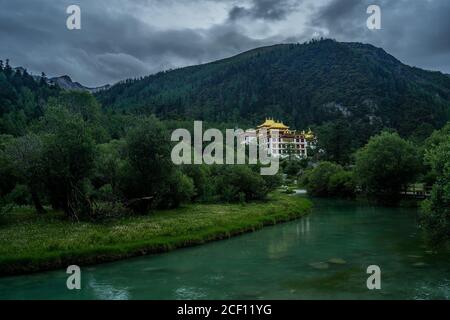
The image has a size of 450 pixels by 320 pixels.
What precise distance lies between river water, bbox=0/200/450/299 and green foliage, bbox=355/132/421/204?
1092 inches

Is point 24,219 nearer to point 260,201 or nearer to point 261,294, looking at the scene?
point 261,294

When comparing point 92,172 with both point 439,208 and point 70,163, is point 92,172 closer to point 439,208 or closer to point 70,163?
point 70,163

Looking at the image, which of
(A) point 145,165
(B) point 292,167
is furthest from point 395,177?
(B) point 292,167

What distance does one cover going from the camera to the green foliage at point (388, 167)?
64.5 m

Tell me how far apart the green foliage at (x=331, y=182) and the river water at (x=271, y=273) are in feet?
140

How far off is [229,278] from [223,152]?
49357 millimetres

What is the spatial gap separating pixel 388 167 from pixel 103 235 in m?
46.2

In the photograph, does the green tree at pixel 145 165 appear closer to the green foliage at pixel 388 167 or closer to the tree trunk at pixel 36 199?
the tree trunk at pixel 36 199

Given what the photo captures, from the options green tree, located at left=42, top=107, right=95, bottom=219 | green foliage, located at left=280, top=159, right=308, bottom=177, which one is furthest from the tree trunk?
green foliage, located at left=280, top=159, right=308, bottom=177

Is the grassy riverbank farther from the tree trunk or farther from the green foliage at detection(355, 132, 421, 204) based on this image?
the green foliage at detection(355, 132, 421, 204)

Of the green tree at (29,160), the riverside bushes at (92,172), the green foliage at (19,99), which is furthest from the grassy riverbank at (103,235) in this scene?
the green foliage at (19,99)

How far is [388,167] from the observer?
209 ft
